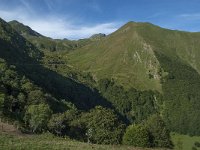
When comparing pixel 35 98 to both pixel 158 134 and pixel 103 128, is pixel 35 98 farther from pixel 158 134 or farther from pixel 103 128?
pixel 158 134

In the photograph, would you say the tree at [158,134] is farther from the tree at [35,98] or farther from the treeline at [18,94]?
the tree at [35,98]

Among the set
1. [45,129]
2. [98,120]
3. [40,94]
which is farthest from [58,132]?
[40,94]

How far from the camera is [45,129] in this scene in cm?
11475

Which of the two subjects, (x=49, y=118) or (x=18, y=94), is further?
(x=18, y=94)

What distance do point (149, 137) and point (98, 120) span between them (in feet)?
64.4

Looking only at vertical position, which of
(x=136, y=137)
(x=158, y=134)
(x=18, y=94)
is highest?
(x=18, y=94)

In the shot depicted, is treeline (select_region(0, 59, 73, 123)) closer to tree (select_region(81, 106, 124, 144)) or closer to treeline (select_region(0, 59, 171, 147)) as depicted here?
treeline (select_region(0, 59, 171, 147))

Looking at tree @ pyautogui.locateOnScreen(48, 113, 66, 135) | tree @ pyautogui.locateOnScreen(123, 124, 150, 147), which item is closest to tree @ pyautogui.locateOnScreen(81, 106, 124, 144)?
tree @ pyautogui.locateOnScreen(123, 124, 150, 147)

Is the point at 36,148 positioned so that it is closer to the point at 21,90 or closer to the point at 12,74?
the point at 21,90

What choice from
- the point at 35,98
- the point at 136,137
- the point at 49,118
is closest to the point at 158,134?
the point at 136,137

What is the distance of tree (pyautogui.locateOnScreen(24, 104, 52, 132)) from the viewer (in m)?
109

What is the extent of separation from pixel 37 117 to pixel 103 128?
29.9 meters

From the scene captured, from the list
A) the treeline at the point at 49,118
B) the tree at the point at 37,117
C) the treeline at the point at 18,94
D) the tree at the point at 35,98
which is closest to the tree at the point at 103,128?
the treeline at the point at 49,118

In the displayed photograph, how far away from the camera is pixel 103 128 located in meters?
134
